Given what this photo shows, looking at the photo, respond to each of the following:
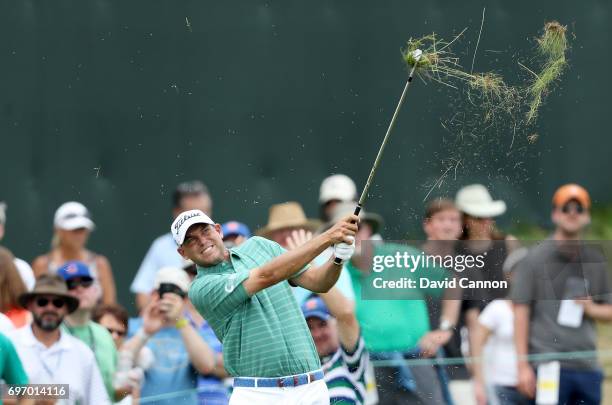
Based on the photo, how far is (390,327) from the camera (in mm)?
7430

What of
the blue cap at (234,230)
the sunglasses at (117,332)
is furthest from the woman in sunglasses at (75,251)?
the blue cap at (234,230)

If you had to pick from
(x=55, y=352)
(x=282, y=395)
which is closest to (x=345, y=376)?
(x=282, y=395)

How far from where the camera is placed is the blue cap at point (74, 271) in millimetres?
7723

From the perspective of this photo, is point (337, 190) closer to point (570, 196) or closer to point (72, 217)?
point (570, 196)

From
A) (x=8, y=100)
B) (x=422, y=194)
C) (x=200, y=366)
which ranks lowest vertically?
(x=200, y=366)

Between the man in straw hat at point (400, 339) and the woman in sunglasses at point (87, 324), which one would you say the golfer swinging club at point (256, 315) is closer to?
the man in straw hat at point (400, 339)

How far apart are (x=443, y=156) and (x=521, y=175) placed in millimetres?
522

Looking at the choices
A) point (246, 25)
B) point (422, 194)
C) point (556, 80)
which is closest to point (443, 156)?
point (422, 194)

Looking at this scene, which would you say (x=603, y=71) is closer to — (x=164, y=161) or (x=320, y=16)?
(x=320, y=16)

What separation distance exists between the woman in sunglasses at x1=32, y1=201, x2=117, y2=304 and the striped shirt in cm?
165

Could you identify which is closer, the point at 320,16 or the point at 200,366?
the point at 200,366

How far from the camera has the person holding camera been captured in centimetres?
735

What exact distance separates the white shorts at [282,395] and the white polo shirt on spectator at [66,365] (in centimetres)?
165

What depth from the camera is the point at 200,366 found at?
24.0 feet
